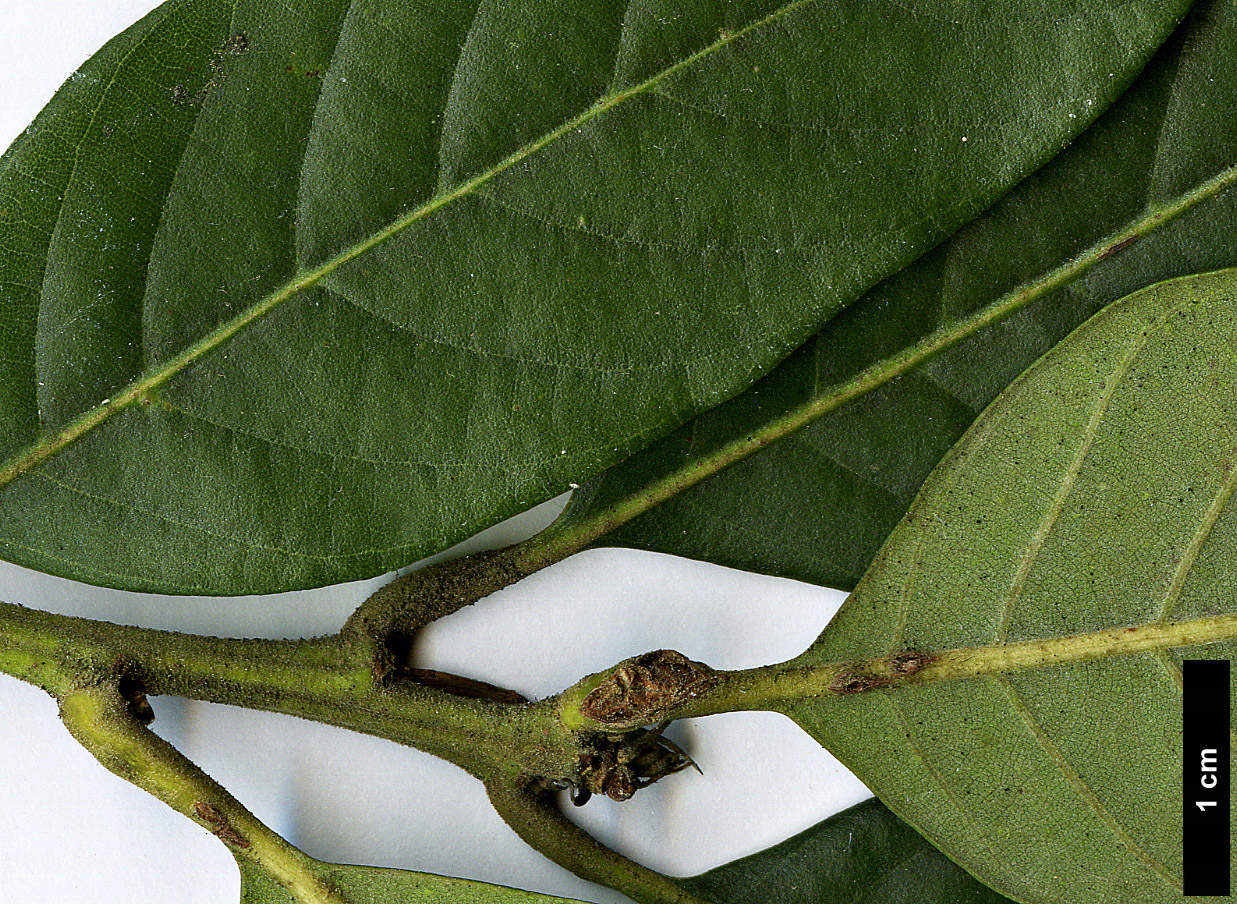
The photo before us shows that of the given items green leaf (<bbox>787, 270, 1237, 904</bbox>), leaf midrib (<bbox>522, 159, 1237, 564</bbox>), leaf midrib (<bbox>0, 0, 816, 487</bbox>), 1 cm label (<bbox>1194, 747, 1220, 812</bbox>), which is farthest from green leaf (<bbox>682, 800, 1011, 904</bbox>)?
leaf midrib (<bbox>0, 0, 816, 487</bbox>)

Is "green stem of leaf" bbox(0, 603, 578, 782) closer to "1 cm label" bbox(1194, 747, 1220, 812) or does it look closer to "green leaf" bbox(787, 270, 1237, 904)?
"green leaf" bbox(787, 270, 1237, 904)

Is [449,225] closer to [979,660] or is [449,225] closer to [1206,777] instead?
[979,660]

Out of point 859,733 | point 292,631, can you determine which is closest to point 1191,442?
point 859,733

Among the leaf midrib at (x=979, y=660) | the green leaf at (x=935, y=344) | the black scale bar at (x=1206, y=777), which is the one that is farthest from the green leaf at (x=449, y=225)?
the black scale bar at (x=1206, y=777)

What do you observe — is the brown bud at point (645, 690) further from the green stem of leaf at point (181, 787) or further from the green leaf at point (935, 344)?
the green stem of leaf at point (181, 787)

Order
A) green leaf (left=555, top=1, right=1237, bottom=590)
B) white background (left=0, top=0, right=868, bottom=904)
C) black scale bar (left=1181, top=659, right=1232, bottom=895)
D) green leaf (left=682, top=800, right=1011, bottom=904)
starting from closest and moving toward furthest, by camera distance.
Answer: black scale bar (left=1181, top=659, right=1232, bottom=895)
green leaf (left=555, top=1, right=1237, bottom=590)
green leaf (left=682, top=800, right=1011, bottom=904)
white background (left=0, top=0, right=868, bottom=904)

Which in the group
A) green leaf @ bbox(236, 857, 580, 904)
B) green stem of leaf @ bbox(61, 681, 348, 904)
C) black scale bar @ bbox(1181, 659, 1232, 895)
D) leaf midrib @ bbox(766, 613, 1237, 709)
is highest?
leaf midrib @ bbox(766, 613, 1237, 709)
